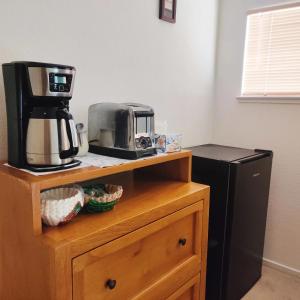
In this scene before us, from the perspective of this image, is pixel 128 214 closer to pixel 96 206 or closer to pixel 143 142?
pixel 96 206

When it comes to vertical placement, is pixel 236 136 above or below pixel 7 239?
above

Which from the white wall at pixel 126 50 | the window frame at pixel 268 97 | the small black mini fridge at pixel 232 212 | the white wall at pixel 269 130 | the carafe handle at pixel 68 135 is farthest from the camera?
the white wall at pixel 269 130

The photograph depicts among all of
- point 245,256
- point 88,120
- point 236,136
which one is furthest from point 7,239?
point 236,136

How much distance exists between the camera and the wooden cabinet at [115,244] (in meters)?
0.87

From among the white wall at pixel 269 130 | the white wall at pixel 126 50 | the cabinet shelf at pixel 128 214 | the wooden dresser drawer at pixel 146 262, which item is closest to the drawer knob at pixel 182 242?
the wooden dresser drawer at pixel 146 262

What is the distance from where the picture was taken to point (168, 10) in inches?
69.9

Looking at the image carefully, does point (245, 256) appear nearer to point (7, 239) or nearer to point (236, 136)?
point (236, 136)

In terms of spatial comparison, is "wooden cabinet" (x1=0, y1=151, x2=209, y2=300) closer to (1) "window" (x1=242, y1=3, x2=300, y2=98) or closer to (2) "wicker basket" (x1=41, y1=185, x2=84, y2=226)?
(2) "wicker basket" (x1=41, y1=185, x2=84, y2=226)

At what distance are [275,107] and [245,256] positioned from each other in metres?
1.04

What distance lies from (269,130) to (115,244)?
1578 millimetres

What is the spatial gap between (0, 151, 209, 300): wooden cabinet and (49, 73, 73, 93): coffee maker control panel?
282mm

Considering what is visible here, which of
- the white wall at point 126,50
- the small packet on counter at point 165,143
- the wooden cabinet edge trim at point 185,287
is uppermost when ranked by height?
the white wall at point 126,50

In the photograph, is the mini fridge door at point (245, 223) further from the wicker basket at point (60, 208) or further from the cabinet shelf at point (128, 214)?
the wicker basket at point (60, 208)

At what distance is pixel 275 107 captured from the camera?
2.08m
